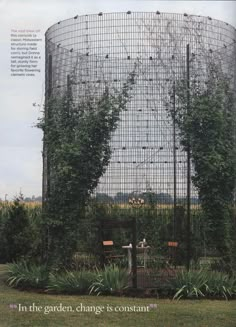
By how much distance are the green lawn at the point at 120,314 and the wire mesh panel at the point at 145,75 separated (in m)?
2.32

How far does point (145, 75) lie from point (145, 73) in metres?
0.03

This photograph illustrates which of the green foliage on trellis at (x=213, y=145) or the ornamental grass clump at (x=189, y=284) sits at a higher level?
the green foliage on trellis at (x=213, y=145)

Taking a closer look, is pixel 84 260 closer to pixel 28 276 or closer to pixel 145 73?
pixel 28 276

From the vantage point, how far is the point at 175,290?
28.9 ft

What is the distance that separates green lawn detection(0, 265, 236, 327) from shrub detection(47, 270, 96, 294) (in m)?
0.35

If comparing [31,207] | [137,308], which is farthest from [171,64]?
[31,207]

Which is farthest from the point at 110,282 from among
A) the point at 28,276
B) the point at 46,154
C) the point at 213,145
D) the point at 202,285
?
the point at 213,145

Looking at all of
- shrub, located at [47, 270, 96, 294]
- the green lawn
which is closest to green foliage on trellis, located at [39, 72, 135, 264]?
shrub, located at [47, 270, 96, 294]

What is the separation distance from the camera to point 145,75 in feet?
32.5

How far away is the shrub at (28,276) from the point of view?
31.0 feet

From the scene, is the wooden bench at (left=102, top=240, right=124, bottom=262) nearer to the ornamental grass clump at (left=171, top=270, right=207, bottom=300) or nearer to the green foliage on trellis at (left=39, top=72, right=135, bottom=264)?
the green foliage on trellis at (left=39, top=72, right=135, bottom=264)

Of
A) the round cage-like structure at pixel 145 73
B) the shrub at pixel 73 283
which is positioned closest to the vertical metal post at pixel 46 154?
the round cage-like structure at pixel 145 73

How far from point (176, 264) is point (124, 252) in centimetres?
122

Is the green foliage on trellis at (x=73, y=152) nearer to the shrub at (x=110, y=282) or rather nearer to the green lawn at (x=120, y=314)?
the shrub at (x=110, y=282)
